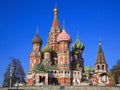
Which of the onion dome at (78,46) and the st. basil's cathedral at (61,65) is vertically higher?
the onion dome at (78,46)

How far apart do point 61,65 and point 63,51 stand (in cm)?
355

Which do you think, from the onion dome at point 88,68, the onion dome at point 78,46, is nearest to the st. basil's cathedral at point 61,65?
the onion dome at point 78,46

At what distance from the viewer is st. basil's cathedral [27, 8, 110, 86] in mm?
73438

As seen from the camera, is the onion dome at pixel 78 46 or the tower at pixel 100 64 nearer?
the tower at pixel 100 64

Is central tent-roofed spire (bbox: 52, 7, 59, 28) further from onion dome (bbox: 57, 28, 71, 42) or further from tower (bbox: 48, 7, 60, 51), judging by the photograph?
onion dome (bbox: 57, 28, 71, 42)

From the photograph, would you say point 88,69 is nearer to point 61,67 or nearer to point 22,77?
point 61,67

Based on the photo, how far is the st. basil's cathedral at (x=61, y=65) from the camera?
2891 inches

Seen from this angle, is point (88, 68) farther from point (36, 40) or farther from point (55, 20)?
point (55, 20)

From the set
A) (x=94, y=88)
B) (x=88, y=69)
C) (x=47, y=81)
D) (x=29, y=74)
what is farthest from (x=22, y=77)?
(x=94, y=88)

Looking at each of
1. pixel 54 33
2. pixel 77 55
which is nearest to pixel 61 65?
pixel 77 55

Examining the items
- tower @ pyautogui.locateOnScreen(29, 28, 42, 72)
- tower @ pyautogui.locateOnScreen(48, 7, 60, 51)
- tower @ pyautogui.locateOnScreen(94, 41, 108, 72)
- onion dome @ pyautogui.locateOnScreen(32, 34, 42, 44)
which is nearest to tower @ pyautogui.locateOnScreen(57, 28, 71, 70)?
tower @ pyautogui.locateOnScreen(48, 7, 60, 51)

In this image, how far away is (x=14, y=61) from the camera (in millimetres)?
73188

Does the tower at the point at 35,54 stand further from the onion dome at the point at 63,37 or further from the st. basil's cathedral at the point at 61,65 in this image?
the onion dome at the point at 63,37

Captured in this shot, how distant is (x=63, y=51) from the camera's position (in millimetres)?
76250
